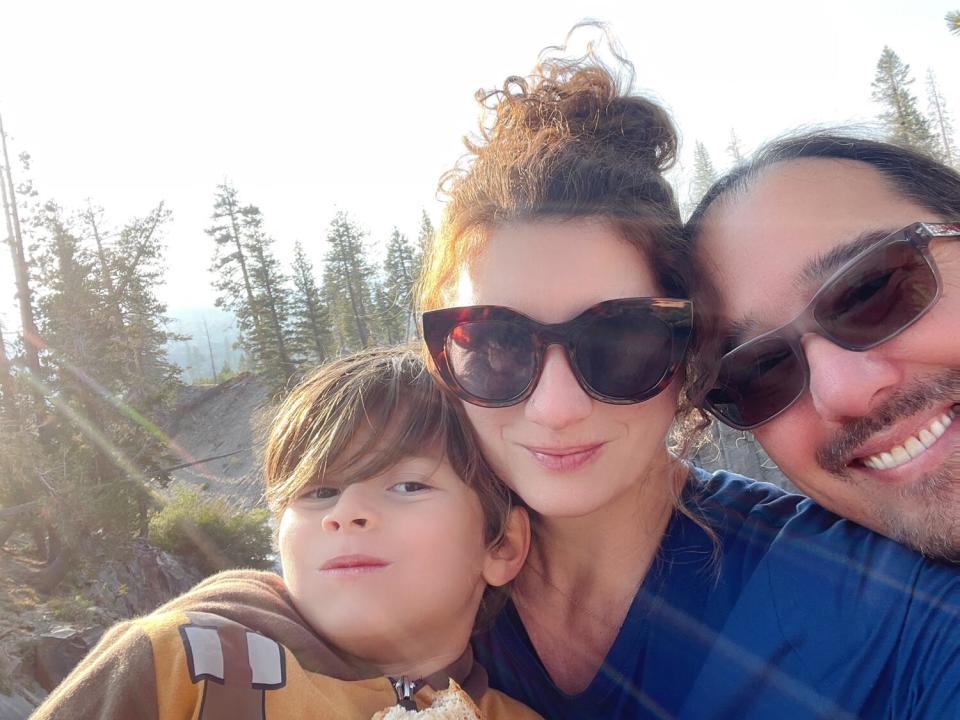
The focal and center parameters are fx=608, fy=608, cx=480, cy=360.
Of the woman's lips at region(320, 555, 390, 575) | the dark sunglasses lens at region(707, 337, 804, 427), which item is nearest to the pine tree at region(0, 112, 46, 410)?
the woman's lips at region(320, 555, 390, 575)

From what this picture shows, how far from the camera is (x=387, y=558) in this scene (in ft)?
6.14

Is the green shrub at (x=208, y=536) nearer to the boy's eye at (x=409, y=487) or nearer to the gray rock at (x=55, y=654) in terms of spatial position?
the gray rock at (x=55, y=654)

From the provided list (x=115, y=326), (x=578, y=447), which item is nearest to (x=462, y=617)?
(x=578, y=447)

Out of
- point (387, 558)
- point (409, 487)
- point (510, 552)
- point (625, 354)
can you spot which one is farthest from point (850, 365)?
point (387, 558)

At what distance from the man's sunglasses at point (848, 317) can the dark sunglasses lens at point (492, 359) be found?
78 centimetres

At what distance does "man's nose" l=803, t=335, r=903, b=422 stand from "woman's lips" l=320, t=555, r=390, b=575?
5.01 feet

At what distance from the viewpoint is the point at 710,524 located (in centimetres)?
219

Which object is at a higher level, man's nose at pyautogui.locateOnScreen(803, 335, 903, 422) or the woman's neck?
man's nose at pyautogui.locateOnScreen(803, 335, 903, 422)

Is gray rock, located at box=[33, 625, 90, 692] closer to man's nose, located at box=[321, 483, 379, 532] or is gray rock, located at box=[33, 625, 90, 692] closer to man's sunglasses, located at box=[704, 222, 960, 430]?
man's nose, located at box=[321, 483, 379, 532]

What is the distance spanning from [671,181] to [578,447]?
1.20 m

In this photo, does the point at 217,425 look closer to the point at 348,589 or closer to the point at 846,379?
the point at 348,589

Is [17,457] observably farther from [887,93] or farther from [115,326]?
[887,93]

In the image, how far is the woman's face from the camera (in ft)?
6.30

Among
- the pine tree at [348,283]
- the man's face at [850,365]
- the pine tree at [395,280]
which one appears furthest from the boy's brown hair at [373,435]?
the pine tree at [348,283]
